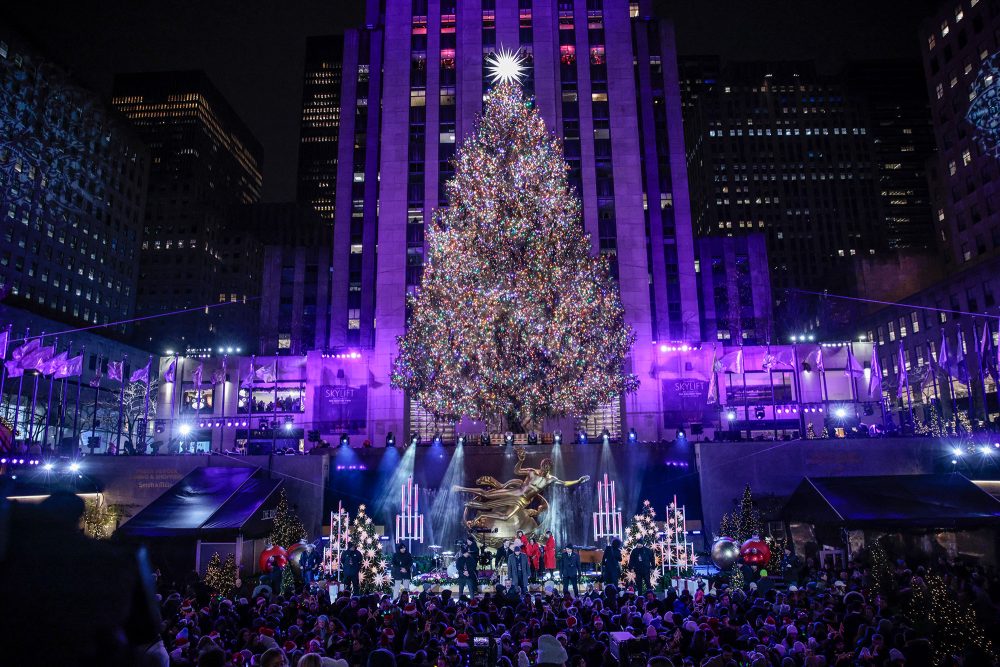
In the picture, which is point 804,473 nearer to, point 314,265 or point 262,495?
point 262,495

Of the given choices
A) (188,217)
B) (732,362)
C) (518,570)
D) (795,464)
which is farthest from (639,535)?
(188,217)

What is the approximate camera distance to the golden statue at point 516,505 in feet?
99.5

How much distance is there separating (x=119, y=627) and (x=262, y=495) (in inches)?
1137

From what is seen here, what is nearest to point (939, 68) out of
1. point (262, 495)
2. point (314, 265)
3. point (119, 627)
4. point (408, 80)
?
point (408, 80)

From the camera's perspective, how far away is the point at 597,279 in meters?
41.1

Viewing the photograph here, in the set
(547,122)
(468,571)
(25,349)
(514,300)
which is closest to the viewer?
(468,571)

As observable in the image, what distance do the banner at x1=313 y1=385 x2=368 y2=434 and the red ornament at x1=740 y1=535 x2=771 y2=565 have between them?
37.2 meters

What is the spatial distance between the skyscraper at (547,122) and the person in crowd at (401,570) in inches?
1131

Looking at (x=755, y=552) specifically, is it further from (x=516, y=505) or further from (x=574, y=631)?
(x=574, y=631)

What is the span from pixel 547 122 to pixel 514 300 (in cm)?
2524

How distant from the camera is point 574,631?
11.5 meters

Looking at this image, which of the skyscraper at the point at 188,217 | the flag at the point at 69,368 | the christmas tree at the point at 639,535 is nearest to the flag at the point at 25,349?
the flag at the point at 69,368

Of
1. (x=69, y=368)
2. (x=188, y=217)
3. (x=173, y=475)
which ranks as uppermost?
(x=188, y=217)

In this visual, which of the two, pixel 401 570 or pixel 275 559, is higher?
pixel 275 559
